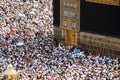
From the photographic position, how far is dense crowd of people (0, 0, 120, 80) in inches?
1246

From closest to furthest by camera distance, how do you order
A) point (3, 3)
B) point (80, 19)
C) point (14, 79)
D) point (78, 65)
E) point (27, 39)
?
point (14, 79)
point (78, 65)
point (80, 19)
point (27, 39)
point (3, 3)

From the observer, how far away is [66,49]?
3631 centimetres

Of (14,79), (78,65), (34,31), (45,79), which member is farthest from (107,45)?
(14,79)

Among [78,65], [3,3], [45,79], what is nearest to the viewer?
[45,79]

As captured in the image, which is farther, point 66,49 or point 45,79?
point 66,49

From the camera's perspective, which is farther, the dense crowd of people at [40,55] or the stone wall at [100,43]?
the stone wall at [100,43]

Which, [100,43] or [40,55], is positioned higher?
[100,43]

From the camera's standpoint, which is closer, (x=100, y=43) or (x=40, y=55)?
(x=100, y=43)

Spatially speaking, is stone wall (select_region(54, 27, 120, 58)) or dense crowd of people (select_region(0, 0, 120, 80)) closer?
dense crowd of people (select_region(0, 0, 120, 80))

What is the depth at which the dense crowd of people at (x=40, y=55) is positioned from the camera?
31641mm

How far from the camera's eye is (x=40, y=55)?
35.2 meters

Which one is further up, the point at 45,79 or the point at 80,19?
the point at 80,19

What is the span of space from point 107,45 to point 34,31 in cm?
860

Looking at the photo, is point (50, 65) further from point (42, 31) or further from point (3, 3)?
point (3, 3)
